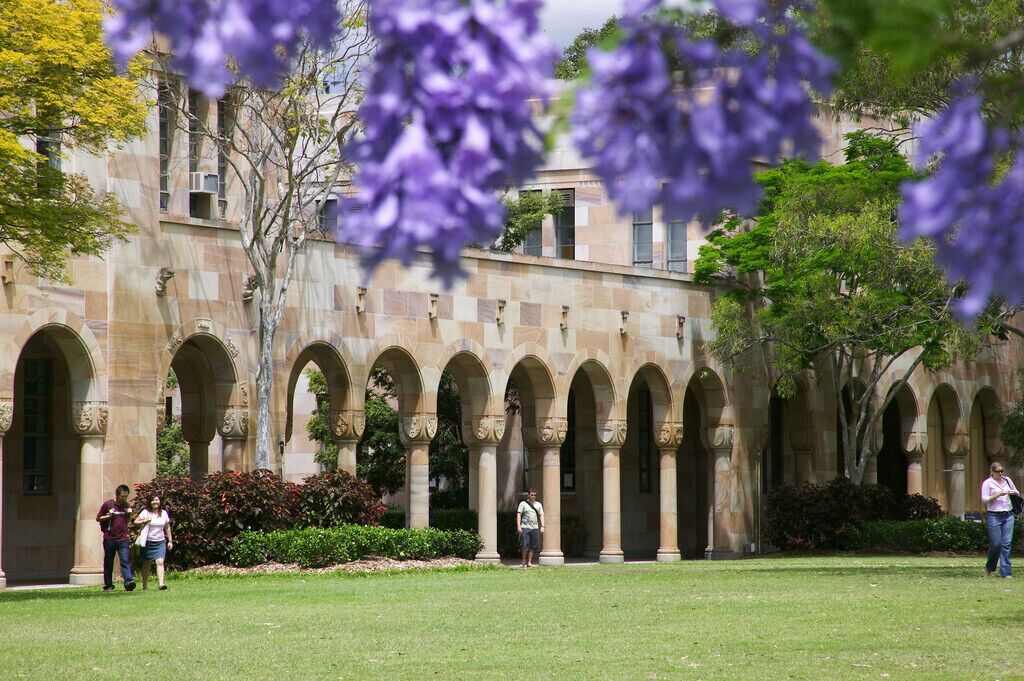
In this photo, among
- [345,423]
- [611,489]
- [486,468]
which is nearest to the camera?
[345,423]

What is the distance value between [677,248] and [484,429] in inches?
463

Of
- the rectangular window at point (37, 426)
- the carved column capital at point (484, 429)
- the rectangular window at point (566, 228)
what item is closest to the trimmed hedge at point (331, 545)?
the carved column capital at point (484, 429)

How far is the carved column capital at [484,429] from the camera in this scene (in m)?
34.6

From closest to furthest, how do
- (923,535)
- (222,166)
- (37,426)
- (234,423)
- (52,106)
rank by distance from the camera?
(52,106) < (234,423) < (37,426) < (222,166) < (923,535)

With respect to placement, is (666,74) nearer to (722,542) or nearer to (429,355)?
(429,355)

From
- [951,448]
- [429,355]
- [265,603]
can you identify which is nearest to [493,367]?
[429,355]

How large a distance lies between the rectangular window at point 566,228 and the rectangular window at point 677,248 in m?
3.07

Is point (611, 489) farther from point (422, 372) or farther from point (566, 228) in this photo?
point (566, 228)

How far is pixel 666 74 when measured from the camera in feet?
9.84

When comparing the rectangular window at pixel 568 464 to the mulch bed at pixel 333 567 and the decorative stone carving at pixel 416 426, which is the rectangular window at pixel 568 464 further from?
the mulch bed at pixel 333 567

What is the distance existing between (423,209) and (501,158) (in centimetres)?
19

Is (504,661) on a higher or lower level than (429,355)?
lower

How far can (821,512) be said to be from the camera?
38.5 m

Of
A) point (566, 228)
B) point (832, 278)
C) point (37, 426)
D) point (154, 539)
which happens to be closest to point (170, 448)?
point (566, 228)
